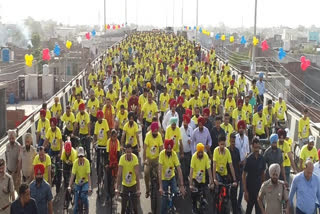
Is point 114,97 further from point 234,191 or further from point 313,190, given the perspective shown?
point 313,190

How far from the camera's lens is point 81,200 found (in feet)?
29.6

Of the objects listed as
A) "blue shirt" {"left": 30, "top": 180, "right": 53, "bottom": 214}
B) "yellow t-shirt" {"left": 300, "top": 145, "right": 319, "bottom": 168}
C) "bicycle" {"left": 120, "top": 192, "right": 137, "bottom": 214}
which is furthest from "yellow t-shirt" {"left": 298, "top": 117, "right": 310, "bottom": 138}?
"blue shirt" {"left": 30, "top": 180, "right": 53, "bottom": 214}

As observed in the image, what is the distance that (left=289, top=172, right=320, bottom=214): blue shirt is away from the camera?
7.84m

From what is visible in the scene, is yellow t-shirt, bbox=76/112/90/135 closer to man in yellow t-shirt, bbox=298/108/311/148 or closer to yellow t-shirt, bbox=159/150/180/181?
yellow t-shirt, bbox=159/150/180/181

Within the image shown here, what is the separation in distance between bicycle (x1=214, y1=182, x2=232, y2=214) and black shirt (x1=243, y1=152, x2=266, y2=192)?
0.52 m

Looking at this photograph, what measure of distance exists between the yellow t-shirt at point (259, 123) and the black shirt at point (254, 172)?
12.0 ft

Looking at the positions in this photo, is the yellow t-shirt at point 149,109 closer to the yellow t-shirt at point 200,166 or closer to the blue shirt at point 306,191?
the yellow t-shirt at point 200,166

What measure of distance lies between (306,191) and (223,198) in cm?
180

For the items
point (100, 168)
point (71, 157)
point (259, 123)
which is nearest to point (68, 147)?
point (71, 157)

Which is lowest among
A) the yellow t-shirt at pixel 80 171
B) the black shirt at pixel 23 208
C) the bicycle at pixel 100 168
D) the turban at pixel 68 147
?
the bicycle at pixel 100 168

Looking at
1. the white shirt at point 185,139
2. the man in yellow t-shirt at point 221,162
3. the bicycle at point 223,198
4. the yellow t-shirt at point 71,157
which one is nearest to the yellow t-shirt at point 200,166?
the man in yellow t-shirt at point 221,162

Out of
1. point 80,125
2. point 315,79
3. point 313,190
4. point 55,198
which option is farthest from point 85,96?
point 315,79

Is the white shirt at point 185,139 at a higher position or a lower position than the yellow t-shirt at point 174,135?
lower

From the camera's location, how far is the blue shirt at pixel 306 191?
25.7 feet
